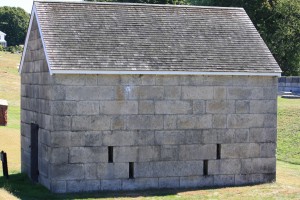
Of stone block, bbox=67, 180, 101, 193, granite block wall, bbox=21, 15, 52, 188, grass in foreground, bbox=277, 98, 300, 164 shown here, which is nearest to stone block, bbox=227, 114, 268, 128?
stone block, bbox=67, 180, 101, 193

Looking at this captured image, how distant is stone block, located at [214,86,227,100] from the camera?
23984 mm

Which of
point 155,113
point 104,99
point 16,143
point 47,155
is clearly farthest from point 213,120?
point 16,143

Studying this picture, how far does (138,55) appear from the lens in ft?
76.8

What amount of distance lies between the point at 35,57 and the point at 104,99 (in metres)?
3.59

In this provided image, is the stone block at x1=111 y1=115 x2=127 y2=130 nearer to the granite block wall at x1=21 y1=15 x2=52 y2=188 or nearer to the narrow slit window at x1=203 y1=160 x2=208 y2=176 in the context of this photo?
the granite block wall at x1=21 y1=15 x2=52 y2=188

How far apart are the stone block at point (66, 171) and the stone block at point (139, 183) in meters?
1.60

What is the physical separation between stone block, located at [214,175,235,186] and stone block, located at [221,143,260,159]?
0.73 metres

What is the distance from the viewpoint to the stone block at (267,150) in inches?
975

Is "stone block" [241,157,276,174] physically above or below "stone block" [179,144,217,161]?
below

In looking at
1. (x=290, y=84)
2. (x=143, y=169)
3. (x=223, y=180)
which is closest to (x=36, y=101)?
(x=143, y=169)

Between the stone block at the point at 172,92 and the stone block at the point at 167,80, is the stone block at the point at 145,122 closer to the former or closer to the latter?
the stone block at the point at 172,92

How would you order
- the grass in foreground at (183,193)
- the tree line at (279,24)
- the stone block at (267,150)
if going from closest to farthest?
1. the grass in foreground at (183,193)
2. the stone block at (267,150)
3. the tree line at (279,24)

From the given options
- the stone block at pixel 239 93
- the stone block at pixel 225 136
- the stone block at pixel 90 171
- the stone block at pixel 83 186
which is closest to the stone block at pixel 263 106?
the stone block at pixel 239 93

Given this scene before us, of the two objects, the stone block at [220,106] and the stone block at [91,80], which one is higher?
the stone block at [91,80]
